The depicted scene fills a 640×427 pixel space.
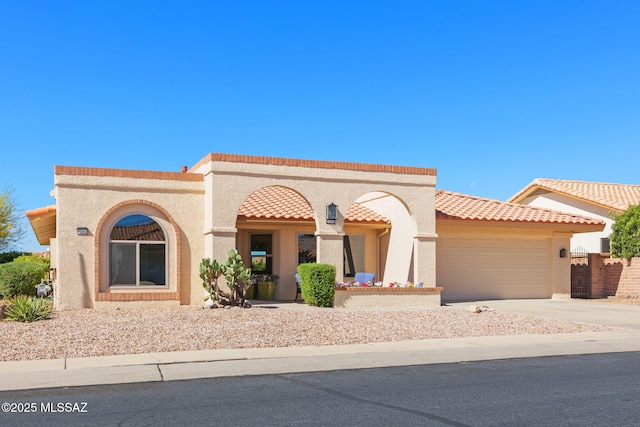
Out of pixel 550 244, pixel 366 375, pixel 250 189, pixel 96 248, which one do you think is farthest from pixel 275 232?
pixel 366 375

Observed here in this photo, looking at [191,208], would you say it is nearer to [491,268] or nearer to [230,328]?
[230,328]

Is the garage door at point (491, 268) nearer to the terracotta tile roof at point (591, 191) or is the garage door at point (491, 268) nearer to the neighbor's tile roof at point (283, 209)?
the neighbor's tile roof at point (283, 209)

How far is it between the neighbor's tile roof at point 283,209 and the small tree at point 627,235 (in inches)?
372

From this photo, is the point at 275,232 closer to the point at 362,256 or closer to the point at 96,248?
the point at 362,256

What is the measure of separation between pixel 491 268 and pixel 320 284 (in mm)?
7640

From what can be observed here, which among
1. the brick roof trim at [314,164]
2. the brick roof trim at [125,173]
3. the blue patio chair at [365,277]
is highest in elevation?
the brick roof trim at [314,164]

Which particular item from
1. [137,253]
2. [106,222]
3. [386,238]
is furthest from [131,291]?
[386,238]

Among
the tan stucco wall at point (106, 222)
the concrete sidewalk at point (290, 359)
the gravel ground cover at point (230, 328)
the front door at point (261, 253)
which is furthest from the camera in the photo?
the front door at point (261, 253)

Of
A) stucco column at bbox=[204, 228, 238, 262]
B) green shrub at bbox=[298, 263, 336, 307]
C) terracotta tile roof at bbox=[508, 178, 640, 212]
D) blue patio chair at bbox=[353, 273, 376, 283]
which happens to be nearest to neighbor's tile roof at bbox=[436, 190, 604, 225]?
blue patio chair at bbox=[353, 273, 376, 283]

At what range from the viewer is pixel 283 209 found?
2242cm

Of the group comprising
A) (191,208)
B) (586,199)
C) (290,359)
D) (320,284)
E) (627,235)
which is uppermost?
Answer: (586,199)

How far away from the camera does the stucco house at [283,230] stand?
18.9 meters

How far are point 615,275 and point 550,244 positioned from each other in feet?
11.2

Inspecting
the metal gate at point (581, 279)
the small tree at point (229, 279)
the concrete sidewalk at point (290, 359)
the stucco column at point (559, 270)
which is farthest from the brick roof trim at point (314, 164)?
the metal gate at point (581, 279)
